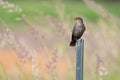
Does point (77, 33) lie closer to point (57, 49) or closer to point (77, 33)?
point (77, 33)

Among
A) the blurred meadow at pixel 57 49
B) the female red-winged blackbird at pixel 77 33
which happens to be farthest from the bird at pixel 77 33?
the blurred meadow at pixel 57 49

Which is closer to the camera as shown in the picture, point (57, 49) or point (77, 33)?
point (77, 33)

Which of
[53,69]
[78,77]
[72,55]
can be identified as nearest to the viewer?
[78,77]

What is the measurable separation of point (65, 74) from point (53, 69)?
5.79 ft

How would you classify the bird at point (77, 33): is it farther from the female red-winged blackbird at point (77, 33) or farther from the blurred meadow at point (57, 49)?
the blurred meadow at point (57, 49)

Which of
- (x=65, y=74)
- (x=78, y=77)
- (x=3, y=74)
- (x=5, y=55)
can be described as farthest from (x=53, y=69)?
(x=5, y=55)

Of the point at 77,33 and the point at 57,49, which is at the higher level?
the point at 77,33

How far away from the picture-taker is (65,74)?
682cm

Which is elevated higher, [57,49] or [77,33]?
[77,33]

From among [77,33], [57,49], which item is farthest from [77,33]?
[57,49]

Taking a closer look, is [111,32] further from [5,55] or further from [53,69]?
[5,55]

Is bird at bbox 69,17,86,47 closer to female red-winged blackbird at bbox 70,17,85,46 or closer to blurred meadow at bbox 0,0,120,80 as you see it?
female red-winged blackbird at bbox 70,17,85,46

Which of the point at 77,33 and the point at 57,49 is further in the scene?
the point at 57,49

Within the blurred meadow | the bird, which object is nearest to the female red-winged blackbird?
the bird
